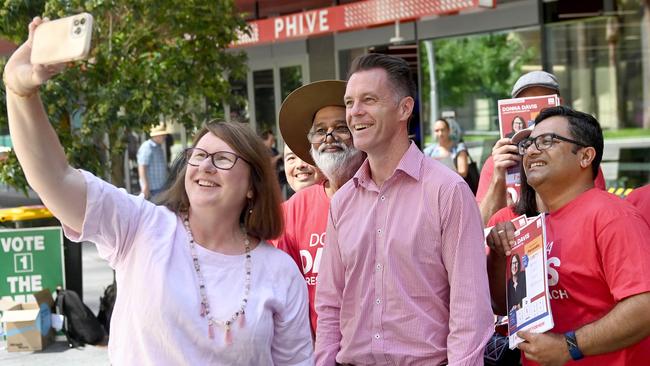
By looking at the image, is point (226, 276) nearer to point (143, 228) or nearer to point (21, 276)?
point (143, 228)

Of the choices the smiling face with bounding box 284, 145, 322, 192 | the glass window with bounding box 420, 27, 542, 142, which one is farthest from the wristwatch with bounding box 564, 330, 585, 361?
the glass window with bounding box 420, 27, 542, 142

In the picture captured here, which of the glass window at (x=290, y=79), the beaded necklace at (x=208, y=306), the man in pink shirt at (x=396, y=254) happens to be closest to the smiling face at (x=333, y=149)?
the man in pink shirt at (x=396, y=254)

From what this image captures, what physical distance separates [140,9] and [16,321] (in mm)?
3189

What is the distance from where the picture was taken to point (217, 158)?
2850 mm

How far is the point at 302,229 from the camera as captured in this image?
3994 mm

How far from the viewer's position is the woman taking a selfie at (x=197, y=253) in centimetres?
249

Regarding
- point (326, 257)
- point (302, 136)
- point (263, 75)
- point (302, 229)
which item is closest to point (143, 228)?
point (326, 257)

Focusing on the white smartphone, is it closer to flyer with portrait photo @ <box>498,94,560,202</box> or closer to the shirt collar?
the shirt collar

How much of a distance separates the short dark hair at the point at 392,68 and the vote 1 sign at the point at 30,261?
229 inches

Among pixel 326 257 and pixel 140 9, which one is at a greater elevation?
pixel 140 9

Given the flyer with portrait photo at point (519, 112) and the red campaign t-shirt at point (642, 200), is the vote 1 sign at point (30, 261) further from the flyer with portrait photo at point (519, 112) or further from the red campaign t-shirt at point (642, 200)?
the red campaign t-shirt at point (642, 200)

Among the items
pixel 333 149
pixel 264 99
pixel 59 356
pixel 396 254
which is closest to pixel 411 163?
pixel 396 254

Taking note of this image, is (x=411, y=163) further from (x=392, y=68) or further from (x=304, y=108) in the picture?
(x=304, y=108)

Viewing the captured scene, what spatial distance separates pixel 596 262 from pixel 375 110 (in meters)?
0.93
